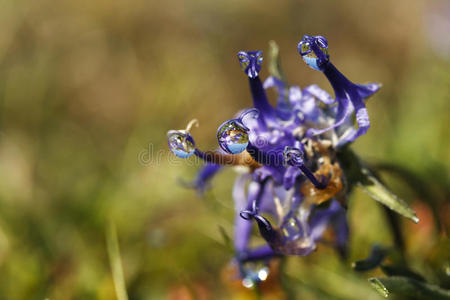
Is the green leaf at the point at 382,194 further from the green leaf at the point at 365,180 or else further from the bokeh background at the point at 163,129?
the bokeh background at the point at 163,129

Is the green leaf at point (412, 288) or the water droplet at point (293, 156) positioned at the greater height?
the water droplet at point (293, 156)

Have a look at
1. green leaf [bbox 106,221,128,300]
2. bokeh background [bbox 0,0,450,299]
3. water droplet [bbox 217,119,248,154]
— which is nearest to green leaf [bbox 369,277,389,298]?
water droplet [bbox 217,119,248,154]

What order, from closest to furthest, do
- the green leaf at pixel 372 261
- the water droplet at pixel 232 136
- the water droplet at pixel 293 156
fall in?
the water droplet at pixel 232 136 < the water droplet at pixel 293 156 < the green leaf at pixel 372 261

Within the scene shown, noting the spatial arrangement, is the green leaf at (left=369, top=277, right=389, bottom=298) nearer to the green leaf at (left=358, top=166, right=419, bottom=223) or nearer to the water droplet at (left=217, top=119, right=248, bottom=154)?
the green leaf at (left=358, top=166, right=419, bottom=223)

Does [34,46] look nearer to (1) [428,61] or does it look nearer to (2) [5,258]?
(2) [5,258]

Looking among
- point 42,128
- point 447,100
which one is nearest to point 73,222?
point 42,128

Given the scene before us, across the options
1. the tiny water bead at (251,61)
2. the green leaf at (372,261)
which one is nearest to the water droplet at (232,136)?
the tiny water bead at (251,61)
